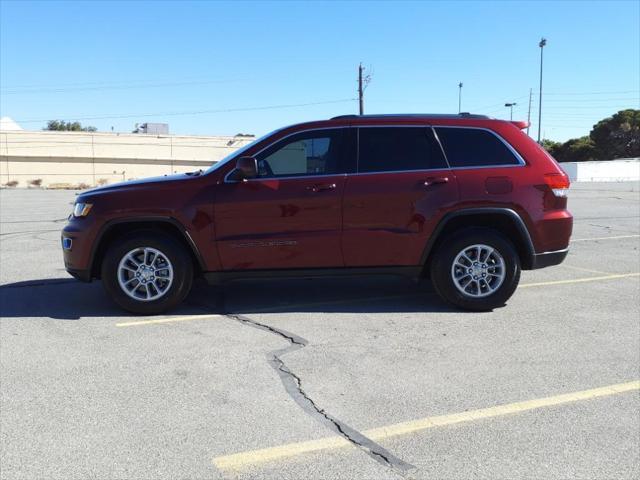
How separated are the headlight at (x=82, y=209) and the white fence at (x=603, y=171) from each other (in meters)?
45.5

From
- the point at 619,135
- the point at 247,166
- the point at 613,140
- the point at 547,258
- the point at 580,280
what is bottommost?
the point at 580,280

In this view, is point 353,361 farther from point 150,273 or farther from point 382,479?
point 150,273

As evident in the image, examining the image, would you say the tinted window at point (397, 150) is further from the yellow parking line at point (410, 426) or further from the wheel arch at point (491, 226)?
the yellow parking line at point (410, 426)

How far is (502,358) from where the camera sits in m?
4.59

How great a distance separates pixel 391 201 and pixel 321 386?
2338mm

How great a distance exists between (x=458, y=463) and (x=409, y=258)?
302cm

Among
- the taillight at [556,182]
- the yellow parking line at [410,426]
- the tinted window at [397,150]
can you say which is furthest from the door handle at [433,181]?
the yellow parking line at [410,426]

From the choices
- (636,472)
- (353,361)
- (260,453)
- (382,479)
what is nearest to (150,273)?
(353,361)

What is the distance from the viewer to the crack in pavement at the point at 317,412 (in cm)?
304

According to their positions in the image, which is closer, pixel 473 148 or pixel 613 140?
pixel 473 148

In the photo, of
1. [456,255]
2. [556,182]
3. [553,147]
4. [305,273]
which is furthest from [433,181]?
[553,147]

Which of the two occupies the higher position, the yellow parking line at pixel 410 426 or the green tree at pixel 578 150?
the green tree at pixel 578 150

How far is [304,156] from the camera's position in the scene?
5836mm

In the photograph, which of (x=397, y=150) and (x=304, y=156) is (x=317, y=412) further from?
(x=397, y=150)
